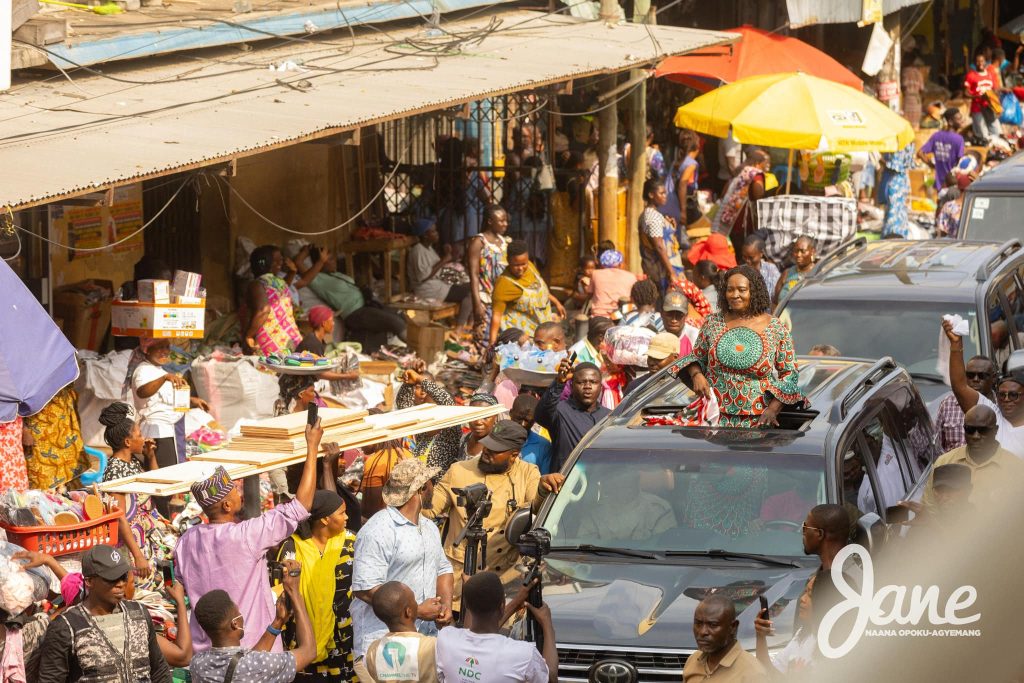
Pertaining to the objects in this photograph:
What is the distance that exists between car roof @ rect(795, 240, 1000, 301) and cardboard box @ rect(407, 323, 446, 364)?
376 centimetres

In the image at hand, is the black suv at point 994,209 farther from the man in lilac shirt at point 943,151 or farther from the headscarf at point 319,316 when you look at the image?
the man in lilac shirt at point 943,151

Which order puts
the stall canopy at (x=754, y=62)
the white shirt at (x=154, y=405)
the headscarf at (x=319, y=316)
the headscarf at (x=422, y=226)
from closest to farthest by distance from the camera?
the white shirt at (x=154, y=405)
the headscarf at (x=319, y=316)
the headscarf at (x=422, y=226)
the stall canopy at (x=754, y=62)

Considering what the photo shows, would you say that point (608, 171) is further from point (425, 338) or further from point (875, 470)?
point (875, 470)

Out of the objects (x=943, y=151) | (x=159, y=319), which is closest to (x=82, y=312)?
(x=159, y=319)

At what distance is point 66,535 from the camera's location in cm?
767

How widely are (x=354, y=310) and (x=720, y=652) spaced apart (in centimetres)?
854

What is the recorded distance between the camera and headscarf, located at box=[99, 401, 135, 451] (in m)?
8.66

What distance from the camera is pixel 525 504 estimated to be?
27.1 ft

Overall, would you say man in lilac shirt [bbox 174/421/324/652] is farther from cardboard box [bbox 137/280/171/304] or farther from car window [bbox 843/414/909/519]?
cardboard box [bbox 137/280/171/304]

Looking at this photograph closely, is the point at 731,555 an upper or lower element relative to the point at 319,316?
upper

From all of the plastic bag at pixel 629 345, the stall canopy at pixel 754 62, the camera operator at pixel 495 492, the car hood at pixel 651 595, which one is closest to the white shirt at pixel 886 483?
the car hood at pixel 651 595

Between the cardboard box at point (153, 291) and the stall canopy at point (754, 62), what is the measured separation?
868 cm

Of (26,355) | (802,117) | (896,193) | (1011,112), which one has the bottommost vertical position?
(1011,112)

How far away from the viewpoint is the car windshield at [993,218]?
13.7 meters
